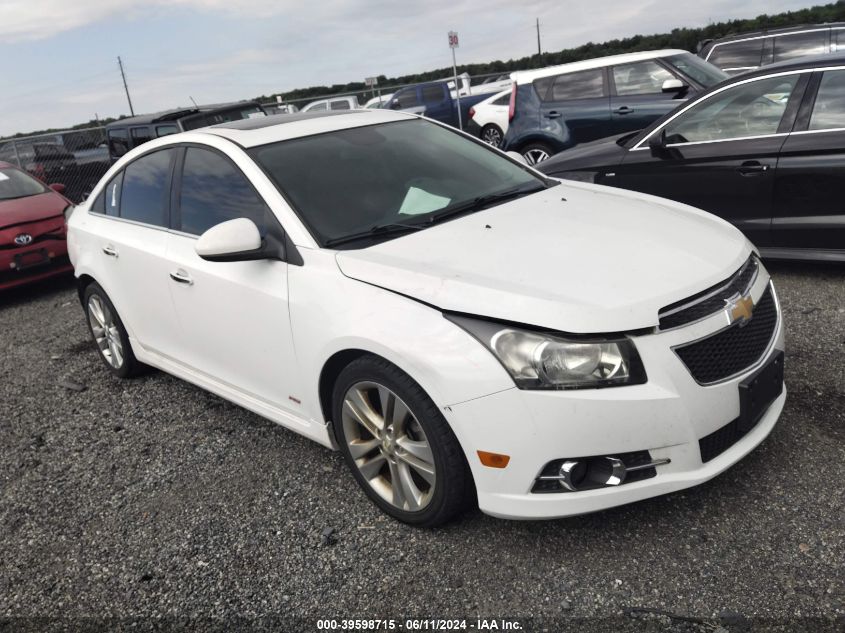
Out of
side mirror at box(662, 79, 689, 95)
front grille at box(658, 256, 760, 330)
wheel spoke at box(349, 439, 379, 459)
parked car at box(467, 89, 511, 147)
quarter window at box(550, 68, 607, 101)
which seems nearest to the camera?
front grille at box(658, 256, 760, 330)

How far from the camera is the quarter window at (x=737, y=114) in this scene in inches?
209

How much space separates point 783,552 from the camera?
259cm

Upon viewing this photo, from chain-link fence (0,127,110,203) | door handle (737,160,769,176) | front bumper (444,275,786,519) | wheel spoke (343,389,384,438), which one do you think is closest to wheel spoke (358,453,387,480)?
wheel spoke (343,389,384,438)

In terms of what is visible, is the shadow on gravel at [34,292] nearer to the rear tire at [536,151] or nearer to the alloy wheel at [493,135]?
the rear tire at [536,151]

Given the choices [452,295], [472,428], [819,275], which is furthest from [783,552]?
[819,275]

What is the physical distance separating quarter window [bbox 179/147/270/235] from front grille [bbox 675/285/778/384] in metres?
1.89

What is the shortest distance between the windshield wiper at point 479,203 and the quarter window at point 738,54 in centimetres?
913

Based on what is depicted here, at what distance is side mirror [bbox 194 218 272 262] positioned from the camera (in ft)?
10.2

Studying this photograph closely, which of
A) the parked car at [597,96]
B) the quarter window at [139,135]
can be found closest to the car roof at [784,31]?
the parked car at [597,96]

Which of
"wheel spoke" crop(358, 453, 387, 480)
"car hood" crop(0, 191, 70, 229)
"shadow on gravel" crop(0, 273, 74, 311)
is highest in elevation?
"car hood" crop(0, 191, 70, 229)

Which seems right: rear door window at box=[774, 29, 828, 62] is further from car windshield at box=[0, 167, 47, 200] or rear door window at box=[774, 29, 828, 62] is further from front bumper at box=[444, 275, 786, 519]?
car windshield at box=[0, 167, 47, 200]

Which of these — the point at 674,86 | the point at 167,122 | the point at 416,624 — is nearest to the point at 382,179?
the point at 416,624

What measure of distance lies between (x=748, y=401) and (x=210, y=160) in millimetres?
2737

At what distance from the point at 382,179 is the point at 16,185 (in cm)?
688
